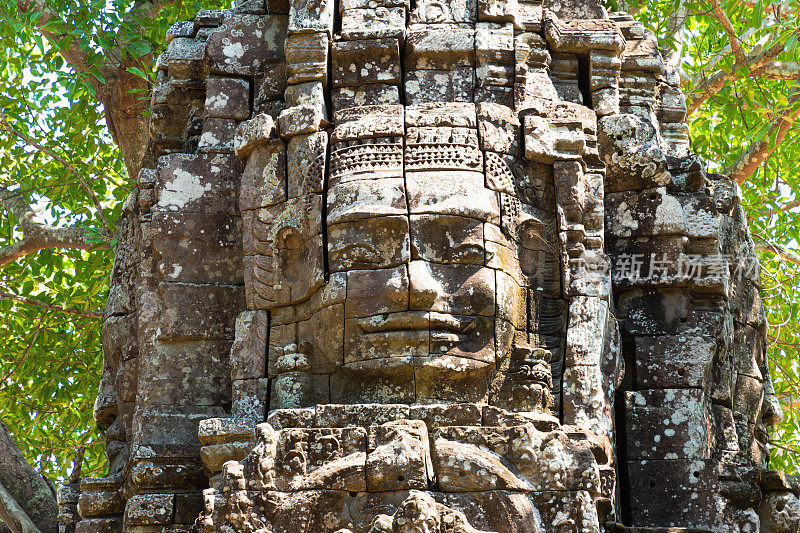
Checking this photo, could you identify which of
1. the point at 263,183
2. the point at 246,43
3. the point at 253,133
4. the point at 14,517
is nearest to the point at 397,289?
the point at 263,183

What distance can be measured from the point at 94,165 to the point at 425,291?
780 centimetres

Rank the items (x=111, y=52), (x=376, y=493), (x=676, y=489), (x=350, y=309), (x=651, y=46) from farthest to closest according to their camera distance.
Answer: (x=111, y=52), (x=651, y=46), (x=676, y=489), (x=350, y=309), (x=376, y=493)

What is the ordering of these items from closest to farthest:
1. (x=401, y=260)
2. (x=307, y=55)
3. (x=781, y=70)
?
1. (x=401, y=260)
2. (x=307, y=55)
3. (x=781, y=70)

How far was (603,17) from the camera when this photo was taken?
8547 millimetres

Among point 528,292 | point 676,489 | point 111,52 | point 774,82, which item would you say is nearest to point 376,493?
point 528,292

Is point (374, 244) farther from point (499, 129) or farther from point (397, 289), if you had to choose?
point (499, 129)

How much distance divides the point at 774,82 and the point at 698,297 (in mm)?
6360

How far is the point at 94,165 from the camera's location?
13.5 m

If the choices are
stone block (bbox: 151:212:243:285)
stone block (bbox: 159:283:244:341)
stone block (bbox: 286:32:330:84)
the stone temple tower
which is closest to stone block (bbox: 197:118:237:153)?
the stone temple tower

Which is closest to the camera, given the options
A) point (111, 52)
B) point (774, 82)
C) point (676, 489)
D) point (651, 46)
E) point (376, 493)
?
point (376, 493)

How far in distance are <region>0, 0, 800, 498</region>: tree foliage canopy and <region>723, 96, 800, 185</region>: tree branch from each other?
2cm

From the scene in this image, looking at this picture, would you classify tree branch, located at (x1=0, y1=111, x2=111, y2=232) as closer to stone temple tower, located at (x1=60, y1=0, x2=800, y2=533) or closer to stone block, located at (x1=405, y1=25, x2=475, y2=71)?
stone temple tower, located at (x1=60, y1=0, x2=800, y2=533)

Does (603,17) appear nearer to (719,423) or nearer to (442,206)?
(442,206)

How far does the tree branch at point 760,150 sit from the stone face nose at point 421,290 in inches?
221
